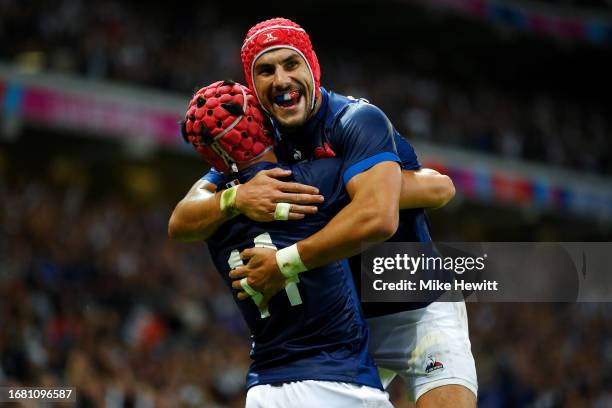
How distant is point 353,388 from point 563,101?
25.1 metres

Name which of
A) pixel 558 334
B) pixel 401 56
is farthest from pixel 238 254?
pixel 401 56

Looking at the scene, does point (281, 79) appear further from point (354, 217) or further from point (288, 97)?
point (354, 217)

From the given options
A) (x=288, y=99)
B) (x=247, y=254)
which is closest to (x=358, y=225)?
(x=247, y=254)

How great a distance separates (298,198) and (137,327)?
8145 millimetres

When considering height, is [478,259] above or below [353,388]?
above

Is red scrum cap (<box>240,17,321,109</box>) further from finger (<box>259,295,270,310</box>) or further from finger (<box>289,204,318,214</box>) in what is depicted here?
finger (<box>259,295,270,310</box>)

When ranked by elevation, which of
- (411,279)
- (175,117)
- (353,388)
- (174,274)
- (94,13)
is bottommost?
(353,388)

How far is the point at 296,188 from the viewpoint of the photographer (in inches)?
137

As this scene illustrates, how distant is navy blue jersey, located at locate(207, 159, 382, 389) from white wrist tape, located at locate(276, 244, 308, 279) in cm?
7

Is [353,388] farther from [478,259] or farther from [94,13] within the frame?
[94,13]

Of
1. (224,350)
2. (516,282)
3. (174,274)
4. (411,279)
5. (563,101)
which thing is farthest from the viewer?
(563,101)

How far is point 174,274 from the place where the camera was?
1322cm

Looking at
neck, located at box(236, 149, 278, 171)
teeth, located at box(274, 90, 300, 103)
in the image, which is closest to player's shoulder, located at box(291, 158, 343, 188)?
neck, located at box(236, 149, 278, 171)

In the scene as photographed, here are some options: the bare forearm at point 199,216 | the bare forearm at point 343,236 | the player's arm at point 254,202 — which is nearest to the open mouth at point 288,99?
the player's arm at point 254,202
